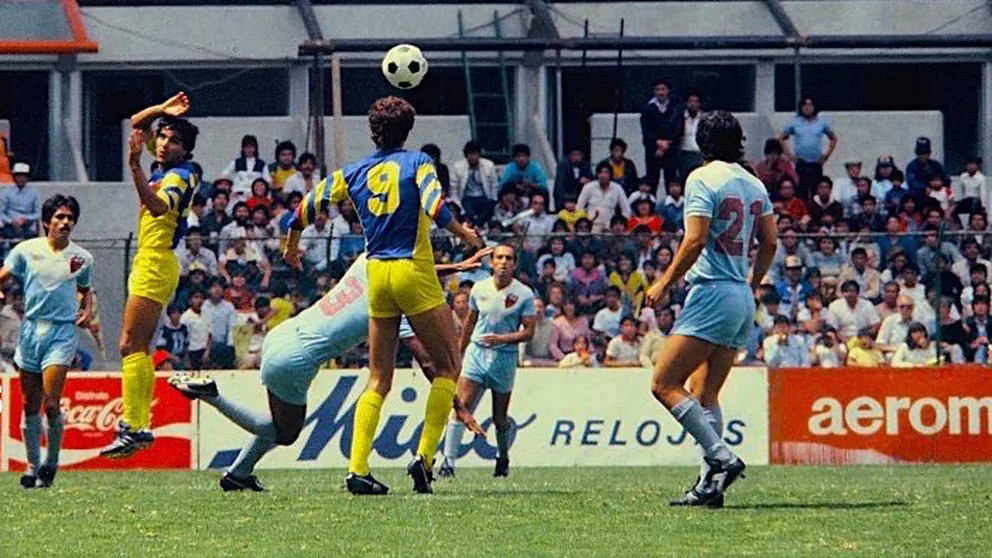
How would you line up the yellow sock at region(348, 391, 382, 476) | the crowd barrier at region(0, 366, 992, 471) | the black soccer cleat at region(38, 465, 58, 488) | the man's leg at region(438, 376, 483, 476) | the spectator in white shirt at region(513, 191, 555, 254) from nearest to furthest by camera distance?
the yellow sock at region(348, 391, 382, 476) → the black soccer cleat at region(38, 465, 58, 488) → the man's leg at region(438, 376, 483, 476) → the crowd barrier at region(0, 366, 992, 471) → the spectator in white shirt at region(513, 191, 555, 254)

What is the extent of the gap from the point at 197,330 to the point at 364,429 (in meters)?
10.2

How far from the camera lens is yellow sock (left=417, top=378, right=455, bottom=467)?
1293 cm

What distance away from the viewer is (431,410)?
13.0m

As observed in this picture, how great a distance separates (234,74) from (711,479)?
20265 mm

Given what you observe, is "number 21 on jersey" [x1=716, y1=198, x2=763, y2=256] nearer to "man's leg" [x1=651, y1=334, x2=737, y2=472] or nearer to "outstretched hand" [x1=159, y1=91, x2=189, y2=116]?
"man's leg" [x1=651, y1=334, x2=737, y2=472]

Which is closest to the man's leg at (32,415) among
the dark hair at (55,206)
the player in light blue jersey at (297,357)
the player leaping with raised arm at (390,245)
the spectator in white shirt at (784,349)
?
the dark hair at (55,206)

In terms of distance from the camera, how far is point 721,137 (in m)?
12.1

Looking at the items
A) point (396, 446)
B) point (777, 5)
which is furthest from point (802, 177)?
point (396, 446)

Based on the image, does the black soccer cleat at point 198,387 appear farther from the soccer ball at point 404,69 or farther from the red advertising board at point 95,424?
the red advertising board at point 95,424

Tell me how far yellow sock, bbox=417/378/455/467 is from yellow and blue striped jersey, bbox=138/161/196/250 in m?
2.41

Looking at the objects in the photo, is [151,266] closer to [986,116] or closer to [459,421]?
[459,421]

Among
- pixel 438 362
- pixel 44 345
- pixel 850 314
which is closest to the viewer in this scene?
pixel 438 362

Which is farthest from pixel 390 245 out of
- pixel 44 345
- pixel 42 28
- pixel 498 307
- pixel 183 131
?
pixel 42 28

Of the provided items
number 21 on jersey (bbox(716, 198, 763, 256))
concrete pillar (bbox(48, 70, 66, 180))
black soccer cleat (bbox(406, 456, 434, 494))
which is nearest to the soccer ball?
black soccer cleat (bbox(406, 456, 434, 494))
